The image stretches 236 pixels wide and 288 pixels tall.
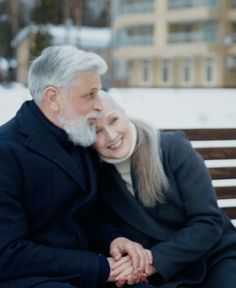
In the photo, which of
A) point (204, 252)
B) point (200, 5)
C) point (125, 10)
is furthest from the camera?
point (125, 10)

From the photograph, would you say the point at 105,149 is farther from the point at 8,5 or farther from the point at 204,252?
the point at 8,5

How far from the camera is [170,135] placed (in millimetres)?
2980

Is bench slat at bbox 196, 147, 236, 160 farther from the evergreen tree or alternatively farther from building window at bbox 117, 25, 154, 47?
building window at bbox 117, 25, 154, 47

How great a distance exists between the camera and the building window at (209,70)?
4691 cm

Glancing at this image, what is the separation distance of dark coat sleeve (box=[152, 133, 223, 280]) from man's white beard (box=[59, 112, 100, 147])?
0.36 m

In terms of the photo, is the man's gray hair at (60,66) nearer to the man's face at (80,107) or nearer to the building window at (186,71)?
the man's face at (80,107)

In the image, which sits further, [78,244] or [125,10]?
[125,10]

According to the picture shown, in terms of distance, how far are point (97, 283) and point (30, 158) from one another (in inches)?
21.7

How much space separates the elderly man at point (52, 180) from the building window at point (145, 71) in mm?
46026

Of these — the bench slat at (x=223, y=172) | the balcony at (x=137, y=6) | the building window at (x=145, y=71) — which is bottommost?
the building window at (x=145, y=71)

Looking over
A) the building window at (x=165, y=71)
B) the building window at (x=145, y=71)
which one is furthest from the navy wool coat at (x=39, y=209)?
the building window at (x=145, y=71)

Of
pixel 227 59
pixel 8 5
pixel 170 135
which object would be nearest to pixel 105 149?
pixel 170 135

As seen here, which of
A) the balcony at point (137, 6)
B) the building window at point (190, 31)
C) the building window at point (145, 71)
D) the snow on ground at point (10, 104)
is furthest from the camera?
the balcony at point (137, 6)

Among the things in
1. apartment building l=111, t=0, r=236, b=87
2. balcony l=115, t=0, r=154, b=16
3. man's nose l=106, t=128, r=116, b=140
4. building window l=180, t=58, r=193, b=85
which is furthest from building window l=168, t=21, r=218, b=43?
man's nose l=106, t=128, r=116, b=140
